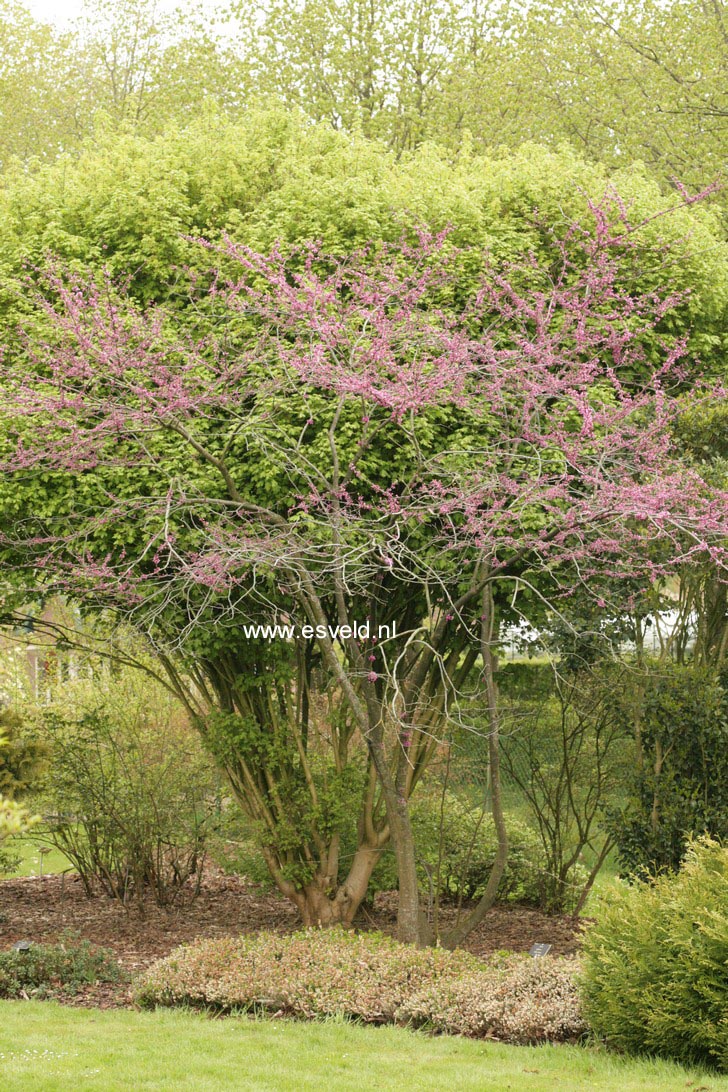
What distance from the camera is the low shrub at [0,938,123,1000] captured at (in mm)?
6523

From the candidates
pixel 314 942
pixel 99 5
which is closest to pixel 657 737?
pixel 314 942

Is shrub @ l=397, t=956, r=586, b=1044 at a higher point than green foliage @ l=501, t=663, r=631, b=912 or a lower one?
lower

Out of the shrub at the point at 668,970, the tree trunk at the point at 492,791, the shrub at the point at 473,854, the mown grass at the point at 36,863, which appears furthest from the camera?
the mown grass at the point at 36,863

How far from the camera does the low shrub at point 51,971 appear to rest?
257 inches

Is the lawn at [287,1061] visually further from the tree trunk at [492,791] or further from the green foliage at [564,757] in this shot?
the green foliage at [564,757]

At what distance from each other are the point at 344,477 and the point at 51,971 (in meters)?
3.38

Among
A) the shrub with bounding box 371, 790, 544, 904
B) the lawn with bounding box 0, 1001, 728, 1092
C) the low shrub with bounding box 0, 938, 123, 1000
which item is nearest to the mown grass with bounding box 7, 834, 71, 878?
the shrub with bounding box 371, 790, 544, 904

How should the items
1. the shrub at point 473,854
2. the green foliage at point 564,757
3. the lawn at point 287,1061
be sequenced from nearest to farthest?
the lawn at point 287,1061 → the green foliage at point 564,757 → the shrub at point 473,854

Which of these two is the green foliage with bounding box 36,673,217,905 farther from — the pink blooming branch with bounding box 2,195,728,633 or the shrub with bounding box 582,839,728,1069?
the shrub with bounding box 582,839,728,1069

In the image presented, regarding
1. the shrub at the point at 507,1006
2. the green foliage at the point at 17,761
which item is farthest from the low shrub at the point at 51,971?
the green foliage at the point at 17,761

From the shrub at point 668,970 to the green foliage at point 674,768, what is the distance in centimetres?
160

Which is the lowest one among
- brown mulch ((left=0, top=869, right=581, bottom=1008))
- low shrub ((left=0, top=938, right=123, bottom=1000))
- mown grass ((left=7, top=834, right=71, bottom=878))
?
mown grass ((left=7, top=834, right=71, bottom=878))

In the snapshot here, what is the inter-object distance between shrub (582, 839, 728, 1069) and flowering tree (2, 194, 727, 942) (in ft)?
4.94

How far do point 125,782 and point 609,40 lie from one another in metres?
13.6
